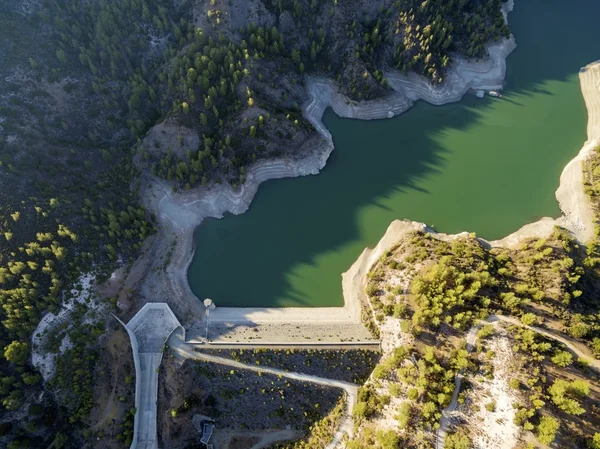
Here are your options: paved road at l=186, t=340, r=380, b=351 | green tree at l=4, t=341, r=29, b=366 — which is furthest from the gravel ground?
green tree at l=4, t=341, r=29, b=366

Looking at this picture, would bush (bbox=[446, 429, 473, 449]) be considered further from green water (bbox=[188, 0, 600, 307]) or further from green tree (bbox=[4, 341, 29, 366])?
green tree (bbox=[4, 341, 29, 366])

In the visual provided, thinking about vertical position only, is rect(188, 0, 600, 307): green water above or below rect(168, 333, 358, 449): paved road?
above

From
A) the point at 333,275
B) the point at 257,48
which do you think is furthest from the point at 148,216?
the point at 257,48

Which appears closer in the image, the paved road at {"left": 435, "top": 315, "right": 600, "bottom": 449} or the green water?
the paved road at {"left": 435, "top": 315, "right": 600, "bottom": 449}

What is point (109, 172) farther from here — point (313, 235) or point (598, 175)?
point (598, 175)

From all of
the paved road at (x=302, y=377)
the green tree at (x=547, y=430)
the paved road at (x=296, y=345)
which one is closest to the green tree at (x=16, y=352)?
the paved road at (x=302, y=377)

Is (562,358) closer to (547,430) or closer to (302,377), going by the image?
(547,430)

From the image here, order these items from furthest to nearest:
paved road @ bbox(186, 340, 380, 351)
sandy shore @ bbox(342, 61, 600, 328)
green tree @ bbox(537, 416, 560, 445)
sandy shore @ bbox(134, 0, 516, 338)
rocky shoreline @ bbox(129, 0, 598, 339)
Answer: sandy shore @ bbox(342, 61, 600, 328), rocky shoreline @ bbox(129, 0, 598, 339), sandy shore @ bbox(134, 0, 516, 338), paved road @ bbox(186, 340, 380, 351), green tree @ bbox(537, 416, 560, 445)
